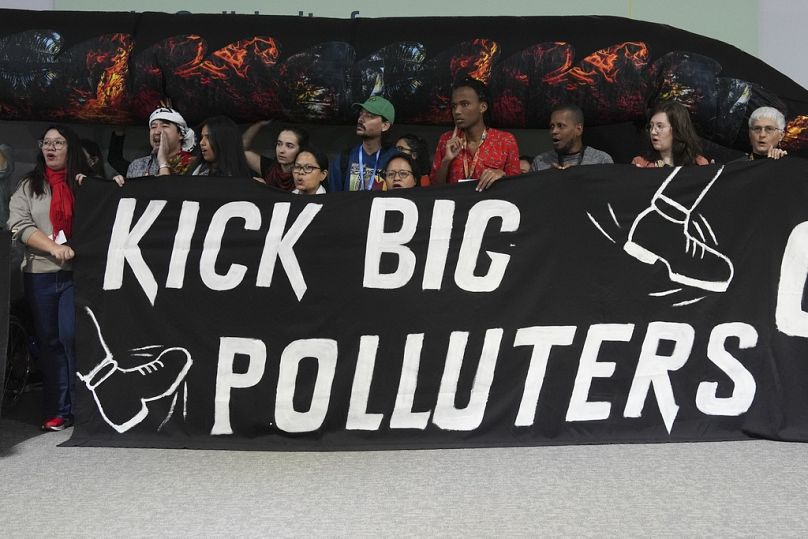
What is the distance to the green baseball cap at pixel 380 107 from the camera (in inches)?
241

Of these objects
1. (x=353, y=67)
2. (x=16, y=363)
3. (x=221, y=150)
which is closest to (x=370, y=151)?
(x=353, y=67)

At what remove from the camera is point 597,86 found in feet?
21.2

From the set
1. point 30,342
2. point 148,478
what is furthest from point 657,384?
point 30,342

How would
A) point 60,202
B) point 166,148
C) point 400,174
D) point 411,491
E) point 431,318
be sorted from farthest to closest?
point 166,148 < point 60,202 < point 400,174 < point 431,318 < point 411,491

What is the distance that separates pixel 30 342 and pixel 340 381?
2.36 meters

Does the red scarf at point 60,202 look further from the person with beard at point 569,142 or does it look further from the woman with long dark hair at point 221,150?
the person with beard at point 569,142

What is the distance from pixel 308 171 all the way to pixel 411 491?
1895mm

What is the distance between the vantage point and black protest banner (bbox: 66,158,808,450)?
204 inches

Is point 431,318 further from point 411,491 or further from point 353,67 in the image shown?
point 353,67

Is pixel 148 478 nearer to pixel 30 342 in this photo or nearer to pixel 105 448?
pixel 105 448

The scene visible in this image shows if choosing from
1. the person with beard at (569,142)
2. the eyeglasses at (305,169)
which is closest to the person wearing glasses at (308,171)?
the eyeglasses at (305,169)

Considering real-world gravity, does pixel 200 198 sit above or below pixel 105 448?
above

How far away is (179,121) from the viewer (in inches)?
234

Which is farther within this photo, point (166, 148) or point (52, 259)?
point (166, 148)
